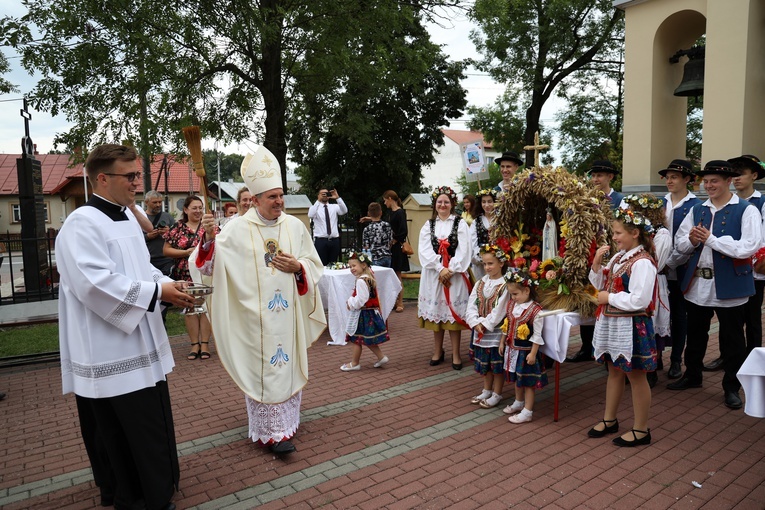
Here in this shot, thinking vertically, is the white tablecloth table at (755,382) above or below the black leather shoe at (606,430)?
above

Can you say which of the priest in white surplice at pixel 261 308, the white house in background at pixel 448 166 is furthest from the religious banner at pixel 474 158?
the white house in background at pixel 448 166

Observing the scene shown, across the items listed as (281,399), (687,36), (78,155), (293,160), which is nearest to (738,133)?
(687,36)

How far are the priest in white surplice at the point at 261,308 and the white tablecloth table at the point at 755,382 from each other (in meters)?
3.10

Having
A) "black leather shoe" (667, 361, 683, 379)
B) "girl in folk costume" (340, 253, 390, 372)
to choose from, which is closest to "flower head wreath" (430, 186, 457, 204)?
"girl in folk costume" (340, 253, 390, 372)

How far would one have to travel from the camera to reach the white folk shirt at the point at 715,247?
16.6 ft

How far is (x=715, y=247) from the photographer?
5098mm

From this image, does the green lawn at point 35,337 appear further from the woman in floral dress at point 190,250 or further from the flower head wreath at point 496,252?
the flower head wreath at point 496,252

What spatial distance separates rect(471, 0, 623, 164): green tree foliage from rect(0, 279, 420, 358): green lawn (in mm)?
15807

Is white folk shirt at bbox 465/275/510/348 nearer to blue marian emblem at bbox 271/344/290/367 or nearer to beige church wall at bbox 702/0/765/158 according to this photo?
blue marian emblem at bbox 271/344/290/367

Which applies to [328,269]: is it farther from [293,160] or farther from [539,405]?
[293,160]

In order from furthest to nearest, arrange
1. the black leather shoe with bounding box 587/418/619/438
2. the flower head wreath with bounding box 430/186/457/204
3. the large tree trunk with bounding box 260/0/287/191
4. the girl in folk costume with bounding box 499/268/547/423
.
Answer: the large tree trunk with bounding box 260/0/287/191 < the flower head wreath with bounding box 430/186/457/204 < the girl in folk costume with bounding box 499/268/547/423 < the black leather shoe with bounding box 587/418/619/438

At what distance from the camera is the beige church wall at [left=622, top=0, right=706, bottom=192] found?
1066cm

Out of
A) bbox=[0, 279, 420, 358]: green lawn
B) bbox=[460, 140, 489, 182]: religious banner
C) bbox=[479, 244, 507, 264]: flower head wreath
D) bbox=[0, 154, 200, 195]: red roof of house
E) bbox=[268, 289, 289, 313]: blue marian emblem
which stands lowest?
bbox=[0, 279, 420, 358]: green lawn

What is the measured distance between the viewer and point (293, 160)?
2550 centimetres
